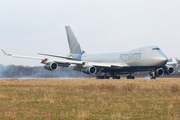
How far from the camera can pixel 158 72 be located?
140 ft

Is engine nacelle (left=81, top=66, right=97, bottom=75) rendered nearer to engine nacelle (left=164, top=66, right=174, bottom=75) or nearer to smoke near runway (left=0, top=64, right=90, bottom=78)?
engine nacelle (left=164, top=66, right=174, bottom=75)

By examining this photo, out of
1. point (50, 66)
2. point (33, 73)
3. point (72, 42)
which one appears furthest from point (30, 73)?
point (50, 66)

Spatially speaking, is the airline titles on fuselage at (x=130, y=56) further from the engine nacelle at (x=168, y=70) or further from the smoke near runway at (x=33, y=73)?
the smoke near runway at (x=33, y=73)

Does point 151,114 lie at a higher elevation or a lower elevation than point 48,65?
lower

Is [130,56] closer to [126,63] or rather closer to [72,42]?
[126,63]

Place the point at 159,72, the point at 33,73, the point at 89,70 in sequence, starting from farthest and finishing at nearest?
the point at 33,73 < the point at 159,72 < the point at 89,70

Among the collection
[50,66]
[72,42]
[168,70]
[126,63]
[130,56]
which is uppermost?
[72,42]

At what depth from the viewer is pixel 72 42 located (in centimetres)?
5628

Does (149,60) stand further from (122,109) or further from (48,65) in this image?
(122,109)

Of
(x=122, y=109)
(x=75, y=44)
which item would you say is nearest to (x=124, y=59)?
(x=75, y=44)

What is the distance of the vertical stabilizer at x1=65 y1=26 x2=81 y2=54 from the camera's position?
181ft

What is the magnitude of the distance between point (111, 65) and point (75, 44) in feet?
49.0

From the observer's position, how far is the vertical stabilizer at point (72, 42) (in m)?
55.1

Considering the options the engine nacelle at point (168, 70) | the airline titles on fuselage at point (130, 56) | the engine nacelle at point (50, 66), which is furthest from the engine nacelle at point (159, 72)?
the engine nacelle at point (50, 66)
